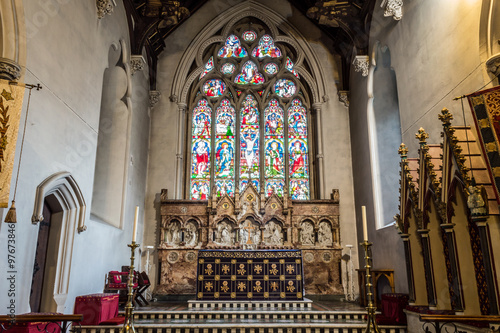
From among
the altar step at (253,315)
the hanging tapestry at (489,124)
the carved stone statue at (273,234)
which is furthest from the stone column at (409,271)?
the carved stone statue at (273,234)

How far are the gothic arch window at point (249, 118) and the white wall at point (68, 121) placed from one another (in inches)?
134

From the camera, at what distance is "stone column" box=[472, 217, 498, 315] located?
14.0 ft

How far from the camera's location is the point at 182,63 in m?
12.6

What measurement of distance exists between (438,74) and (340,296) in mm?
6145

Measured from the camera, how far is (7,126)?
4863 millimetres

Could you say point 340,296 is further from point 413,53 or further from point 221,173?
point 413,53

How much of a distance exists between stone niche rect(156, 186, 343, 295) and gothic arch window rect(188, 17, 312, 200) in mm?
892

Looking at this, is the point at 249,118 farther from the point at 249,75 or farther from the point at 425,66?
the point at 425,66

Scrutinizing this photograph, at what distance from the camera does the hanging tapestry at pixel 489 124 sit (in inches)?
180

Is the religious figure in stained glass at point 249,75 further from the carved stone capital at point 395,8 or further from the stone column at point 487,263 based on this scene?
the stone column at point 487,263

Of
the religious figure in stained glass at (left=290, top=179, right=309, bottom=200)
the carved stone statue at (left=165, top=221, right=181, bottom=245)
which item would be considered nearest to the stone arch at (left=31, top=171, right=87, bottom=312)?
the carved stone statue at (left=165, top=221, right=181, bottom=245)

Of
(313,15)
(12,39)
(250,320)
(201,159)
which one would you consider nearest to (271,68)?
(313,15)

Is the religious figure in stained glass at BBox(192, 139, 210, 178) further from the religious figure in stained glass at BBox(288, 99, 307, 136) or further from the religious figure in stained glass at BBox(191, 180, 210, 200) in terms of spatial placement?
the religious figure in stained glass at BBox(288, 99, 307, 136)

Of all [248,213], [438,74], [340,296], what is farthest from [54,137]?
[340,296]
